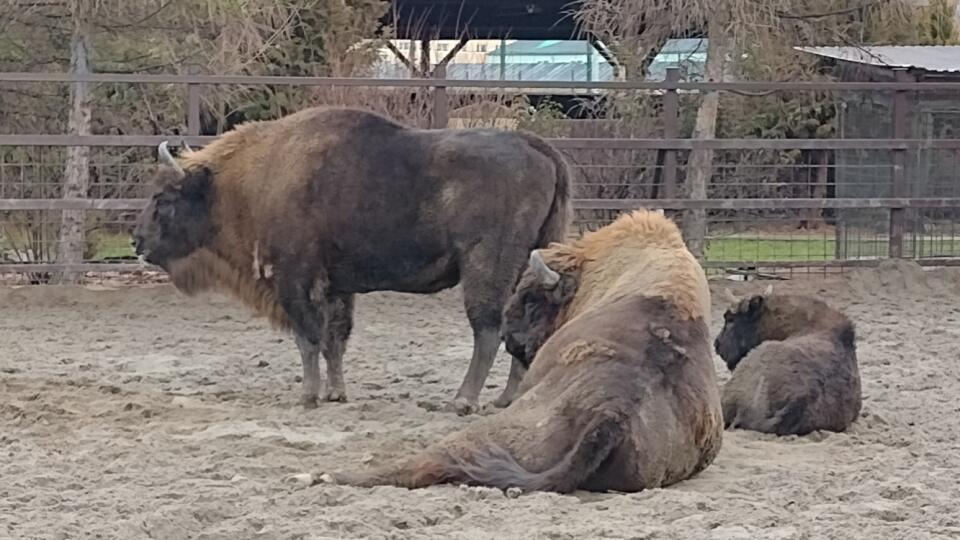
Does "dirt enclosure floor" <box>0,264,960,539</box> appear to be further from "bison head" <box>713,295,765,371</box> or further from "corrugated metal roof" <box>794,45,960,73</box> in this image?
"corrugated metal roof" <box>794,45,960,73</box>

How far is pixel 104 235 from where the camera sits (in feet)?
46.7

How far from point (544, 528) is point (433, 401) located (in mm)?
3417

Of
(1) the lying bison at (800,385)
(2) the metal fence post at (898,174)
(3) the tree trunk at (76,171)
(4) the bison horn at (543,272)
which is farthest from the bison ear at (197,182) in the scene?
(2) the metal fence post at (898,174)

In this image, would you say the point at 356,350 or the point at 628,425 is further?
the point at 356,350

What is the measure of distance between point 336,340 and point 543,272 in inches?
89.2

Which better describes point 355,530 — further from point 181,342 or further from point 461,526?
point 181,342

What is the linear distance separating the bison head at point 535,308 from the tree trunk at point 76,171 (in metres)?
7.32

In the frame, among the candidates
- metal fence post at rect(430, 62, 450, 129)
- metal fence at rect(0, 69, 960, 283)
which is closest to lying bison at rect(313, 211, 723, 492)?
metal fence at rect(0, 69, 960, 283)

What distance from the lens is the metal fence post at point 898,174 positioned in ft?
46.6

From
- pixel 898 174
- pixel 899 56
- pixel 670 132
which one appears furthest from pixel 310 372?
pixel 899 56

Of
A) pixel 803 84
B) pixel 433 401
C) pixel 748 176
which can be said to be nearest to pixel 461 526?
pixel 433 401

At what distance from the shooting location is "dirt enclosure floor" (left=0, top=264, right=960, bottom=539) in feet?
16.9

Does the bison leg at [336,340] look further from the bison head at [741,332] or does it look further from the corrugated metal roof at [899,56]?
the corrugated metal roof at [899,56]

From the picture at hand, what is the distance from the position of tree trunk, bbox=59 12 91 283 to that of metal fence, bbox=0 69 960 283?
0.60 ft
